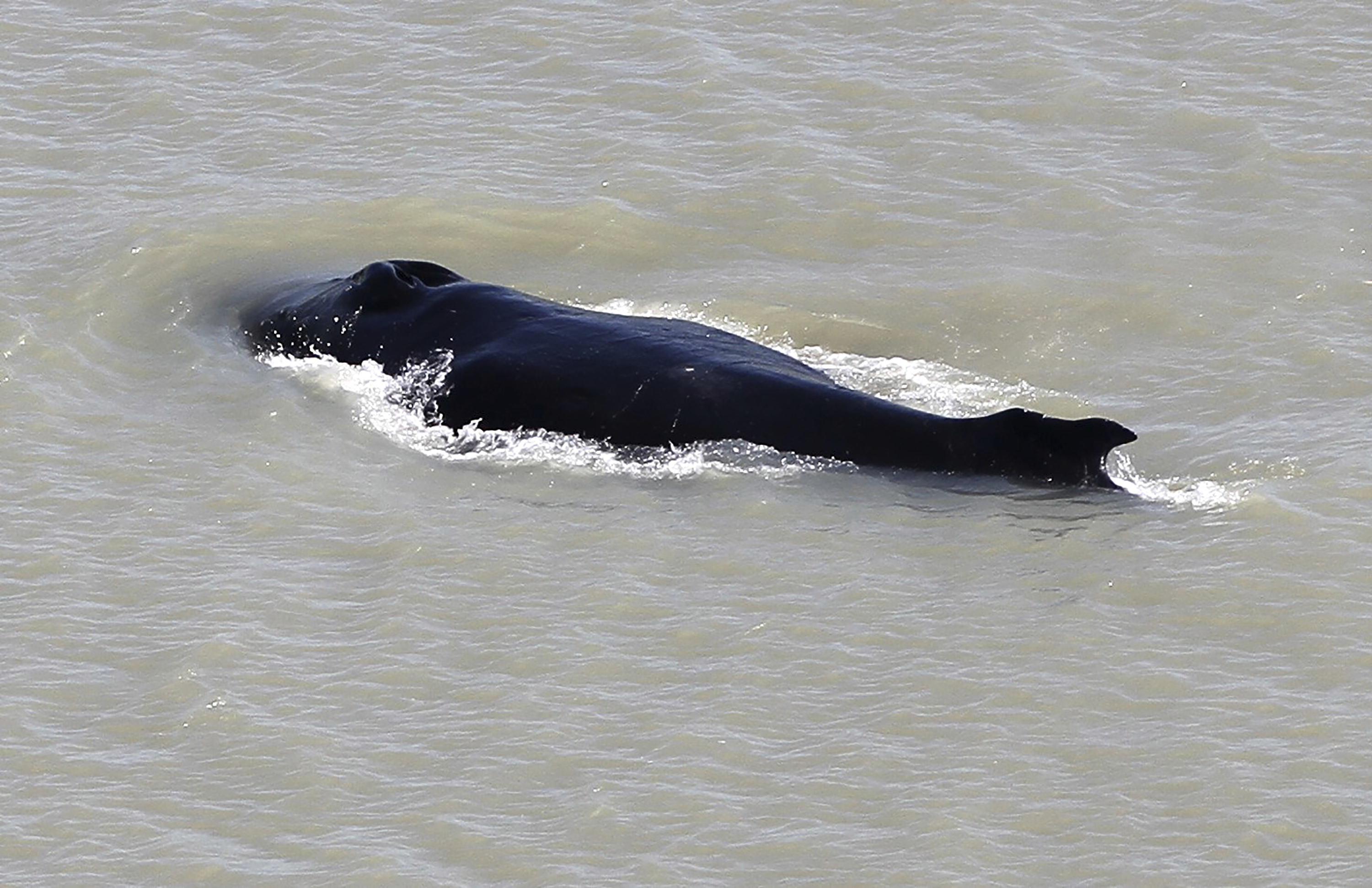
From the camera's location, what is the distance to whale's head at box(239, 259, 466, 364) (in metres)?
16.6

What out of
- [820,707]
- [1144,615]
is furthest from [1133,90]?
[820,707]

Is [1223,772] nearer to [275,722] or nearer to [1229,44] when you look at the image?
[275,722]

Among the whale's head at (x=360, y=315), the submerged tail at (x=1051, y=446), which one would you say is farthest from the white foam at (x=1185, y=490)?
the whale's head at (x=360, y=315)

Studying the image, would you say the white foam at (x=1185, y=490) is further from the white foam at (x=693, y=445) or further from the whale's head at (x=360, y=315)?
the whale's head at (x=360, y=315)

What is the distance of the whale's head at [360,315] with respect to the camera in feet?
54.6

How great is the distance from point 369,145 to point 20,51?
452cm

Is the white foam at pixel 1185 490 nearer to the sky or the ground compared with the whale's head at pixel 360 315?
nearer to the ground

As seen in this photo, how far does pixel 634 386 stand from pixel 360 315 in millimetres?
2575

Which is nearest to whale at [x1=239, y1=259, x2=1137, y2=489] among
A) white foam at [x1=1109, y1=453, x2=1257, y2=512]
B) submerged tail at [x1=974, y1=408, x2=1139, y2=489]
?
submerged tail at [x1=974, y1=408, x2=1139, y2=489]

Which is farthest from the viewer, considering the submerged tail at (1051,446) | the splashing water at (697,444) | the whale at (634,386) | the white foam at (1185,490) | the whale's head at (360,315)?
the whale's head at (360,315)

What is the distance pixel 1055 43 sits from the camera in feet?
73.3

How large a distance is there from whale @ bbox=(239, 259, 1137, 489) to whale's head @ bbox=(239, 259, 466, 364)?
1 cm

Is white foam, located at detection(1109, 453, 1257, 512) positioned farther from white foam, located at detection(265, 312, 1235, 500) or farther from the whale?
the whale

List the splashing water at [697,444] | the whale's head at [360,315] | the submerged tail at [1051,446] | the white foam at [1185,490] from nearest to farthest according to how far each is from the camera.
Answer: the submerged tail at [1051,446] < the white foam at [1185,490] < the splashing water at [697,444] < the whale's head at [360,315]
